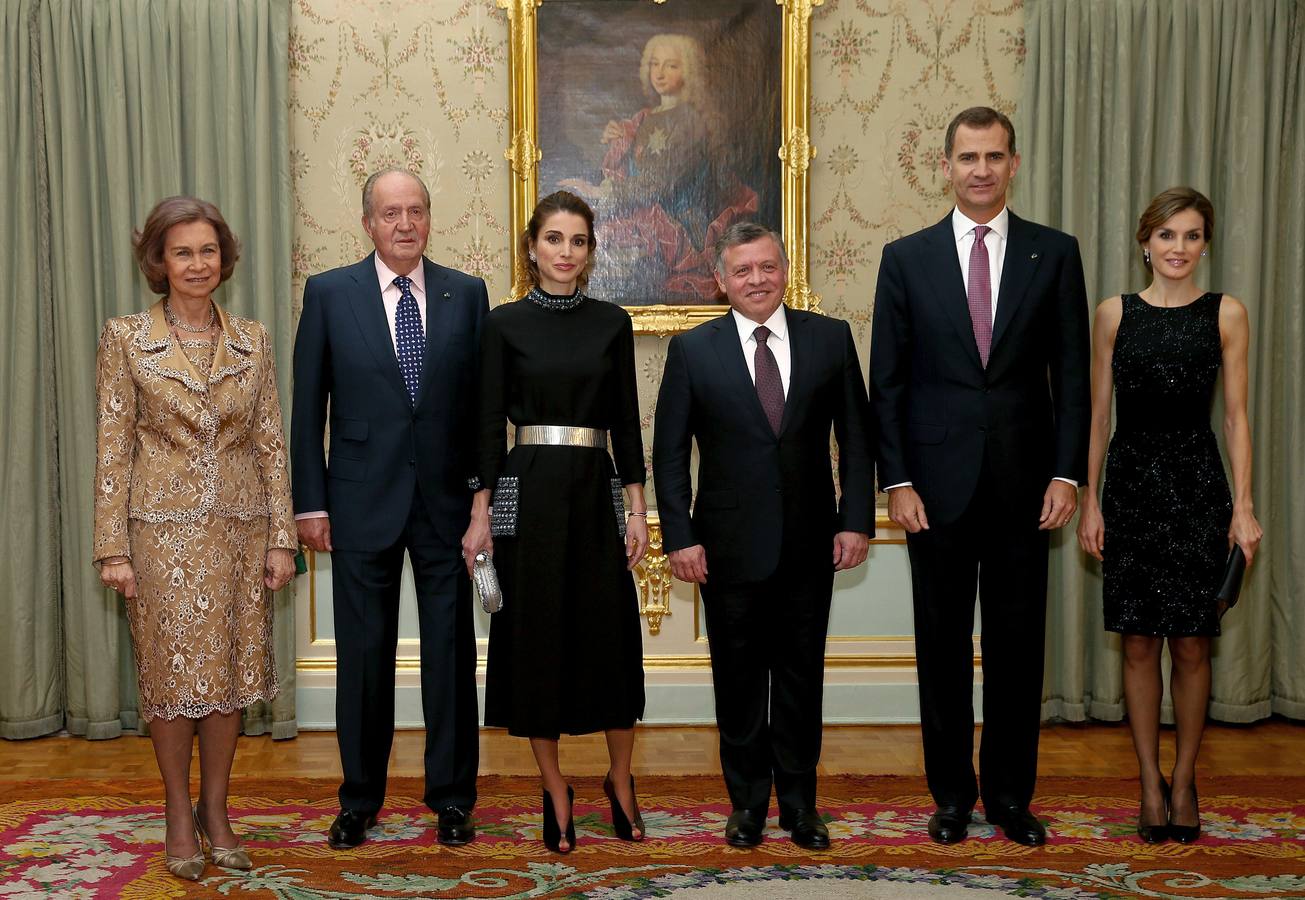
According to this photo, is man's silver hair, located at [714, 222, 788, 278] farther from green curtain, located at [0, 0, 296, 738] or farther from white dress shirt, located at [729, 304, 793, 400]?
green curtain, located at [0, 0, 296, 738]

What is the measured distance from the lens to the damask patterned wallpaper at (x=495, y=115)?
4.35m

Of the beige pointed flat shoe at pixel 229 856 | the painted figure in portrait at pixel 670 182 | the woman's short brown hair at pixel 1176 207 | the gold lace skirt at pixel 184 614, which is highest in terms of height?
the painted figure in portrait at pixel 670 182

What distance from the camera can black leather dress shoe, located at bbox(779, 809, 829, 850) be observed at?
285 centimetres

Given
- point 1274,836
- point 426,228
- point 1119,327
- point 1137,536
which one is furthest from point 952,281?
point 1274,836

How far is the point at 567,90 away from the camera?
14.1ft

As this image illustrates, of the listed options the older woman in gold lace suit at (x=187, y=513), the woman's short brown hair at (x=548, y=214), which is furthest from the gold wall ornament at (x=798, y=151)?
the older woman in gold lace suit at (x=187, y=513)

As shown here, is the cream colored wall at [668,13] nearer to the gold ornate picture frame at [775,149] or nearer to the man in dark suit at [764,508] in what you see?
the gold ornate picture frame at [775,149]

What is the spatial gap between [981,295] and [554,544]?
4.08 ft

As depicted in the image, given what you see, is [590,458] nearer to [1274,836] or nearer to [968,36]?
[1274,836]

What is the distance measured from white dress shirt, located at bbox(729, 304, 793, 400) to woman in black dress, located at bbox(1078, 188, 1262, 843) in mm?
820

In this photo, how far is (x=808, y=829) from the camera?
285cm

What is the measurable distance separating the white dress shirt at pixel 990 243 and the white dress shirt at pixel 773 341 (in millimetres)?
417

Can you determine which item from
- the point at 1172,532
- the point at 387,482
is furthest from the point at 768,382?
the point at 1172,532

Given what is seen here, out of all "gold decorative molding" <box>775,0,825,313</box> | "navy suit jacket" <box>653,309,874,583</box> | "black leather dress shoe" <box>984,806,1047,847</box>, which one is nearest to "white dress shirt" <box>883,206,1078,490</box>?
"navy suit jacket" <box>653,309,874,583</box>
